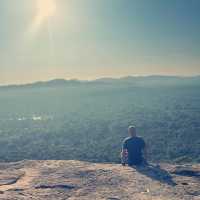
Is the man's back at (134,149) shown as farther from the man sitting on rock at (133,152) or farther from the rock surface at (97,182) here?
the rock surface at (97,182)

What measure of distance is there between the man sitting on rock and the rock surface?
1.70 ft

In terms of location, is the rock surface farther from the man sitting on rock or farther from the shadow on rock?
the man sitting on rock

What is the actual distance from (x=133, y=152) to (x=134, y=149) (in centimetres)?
13

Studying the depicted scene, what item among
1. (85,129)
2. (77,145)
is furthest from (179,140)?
(85,129)

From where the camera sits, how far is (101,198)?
1160 centimetres

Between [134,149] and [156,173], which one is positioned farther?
[134,149]

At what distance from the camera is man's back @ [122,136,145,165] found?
15367 mm

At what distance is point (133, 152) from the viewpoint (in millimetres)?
15352

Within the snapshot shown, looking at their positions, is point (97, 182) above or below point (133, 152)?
below

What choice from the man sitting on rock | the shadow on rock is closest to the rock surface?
the shadow on rock

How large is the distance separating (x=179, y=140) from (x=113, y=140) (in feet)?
15.4

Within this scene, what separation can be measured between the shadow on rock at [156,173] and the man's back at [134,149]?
1.67ft

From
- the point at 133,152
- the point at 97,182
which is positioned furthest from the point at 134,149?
the point at 97,182

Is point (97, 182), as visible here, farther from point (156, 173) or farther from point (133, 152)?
point (133, 152)
